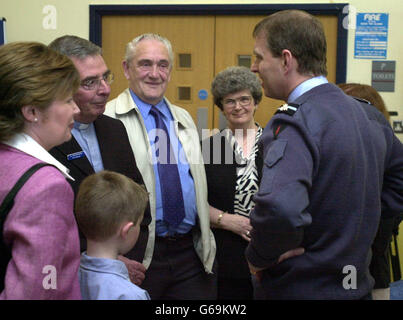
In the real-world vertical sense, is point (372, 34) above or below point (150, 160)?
above

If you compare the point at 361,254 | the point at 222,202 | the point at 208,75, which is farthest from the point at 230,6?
the point at 361,254

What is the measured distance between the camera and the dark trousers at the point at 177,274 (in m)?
1.81

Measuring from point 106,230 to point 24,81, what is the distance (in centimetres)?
47

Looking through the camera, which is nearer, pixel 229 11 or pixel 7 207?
pixel 7 207

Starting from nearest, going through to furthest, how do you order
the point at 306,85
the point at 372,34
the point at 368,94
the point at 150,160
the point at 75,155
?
1. the point at 306,85
2. the point at 75,155
3. the point at 150,160
4. the point at 368,94
5. the point at 372,34

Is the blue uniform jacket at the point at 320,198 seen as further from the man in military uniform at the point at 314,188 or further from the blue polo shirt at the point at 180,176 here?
the blue polo shirt at the point at 180,176

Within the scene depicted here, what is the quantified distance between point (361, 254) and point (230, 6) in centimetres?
283

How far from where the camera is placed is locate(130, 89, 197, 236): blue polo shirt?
185cm

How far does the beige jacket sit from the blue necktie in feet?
0.17

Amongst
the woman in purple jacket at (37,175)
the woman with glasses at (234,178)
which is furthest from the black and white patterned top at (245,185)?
the woman in purple jacket at (37,175)

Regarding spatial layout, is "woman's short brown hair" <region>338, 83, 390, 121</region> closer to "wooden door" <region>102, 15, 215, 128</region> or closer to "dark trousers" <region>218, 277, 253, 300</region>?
"dark trousers" <region>218, 277, 253, 300</region>

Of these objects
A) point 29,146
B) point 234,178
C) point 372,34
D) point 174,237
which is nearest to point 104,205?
point 29,146

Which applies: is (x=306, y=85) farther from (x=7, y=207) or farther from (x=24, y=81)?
(x=7, y=207)

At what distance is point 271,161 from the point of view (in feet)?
3.95
